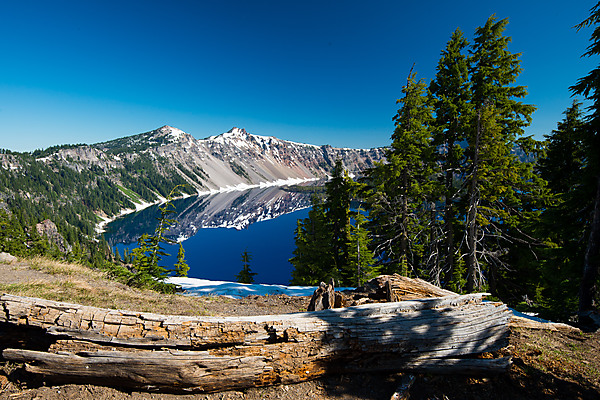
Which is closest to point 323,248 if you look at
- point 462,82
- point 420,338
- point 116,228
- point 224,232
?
point 462,82

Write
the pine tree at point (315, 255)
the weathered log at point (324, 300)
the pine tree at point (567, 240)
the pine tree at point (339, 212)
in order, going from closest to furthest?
the weathered log at point (324, 300) < the pine tree at point (567, 240) < the pine tree at point (315, 255) < the pine tree at point (339, 212)

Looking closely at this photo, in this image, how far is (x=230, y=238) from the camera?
93.0m

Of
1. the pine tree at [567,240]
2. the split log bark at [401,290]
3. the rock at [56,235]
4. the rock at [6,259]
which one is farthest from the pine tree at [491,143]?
the rock at [56,235]

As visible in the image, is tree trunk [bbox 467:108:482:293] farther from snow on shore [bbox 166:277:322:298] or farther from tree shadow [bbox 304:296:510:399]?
snow on shore [bbox 166:277:322:298]

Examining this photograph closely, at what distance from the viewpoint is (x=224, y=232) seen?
103000 mm

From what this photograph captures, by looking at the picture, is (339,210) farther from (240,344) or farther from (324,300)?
(240,344)

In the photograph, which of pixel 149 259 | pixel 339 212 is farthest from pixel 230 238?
pixel 149 259

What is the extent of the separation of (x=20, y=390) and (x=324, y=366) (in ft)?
16.9

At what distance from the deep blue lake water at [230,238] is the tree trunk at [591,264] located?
36.2 meters

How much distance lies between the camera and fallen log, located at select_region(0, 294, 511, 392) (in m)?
4.15

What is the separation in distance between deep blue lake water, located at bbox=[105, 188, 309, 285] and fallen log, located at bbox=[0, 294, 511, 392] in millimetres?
35845

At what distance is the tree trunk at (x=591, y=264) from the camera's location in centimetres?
856

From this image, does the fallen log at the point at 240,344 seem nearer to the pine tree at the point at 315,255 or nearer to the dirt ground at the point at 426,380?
the dirt ground at the point at 426,380

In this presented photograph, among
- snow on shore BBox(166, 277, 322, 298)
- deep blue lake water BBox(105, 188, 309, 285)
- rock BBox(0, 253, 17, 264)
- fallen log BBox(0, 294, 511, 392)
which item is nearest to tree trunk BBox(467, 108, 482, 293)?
fallen log BBox(0, 294, 511, 392)
